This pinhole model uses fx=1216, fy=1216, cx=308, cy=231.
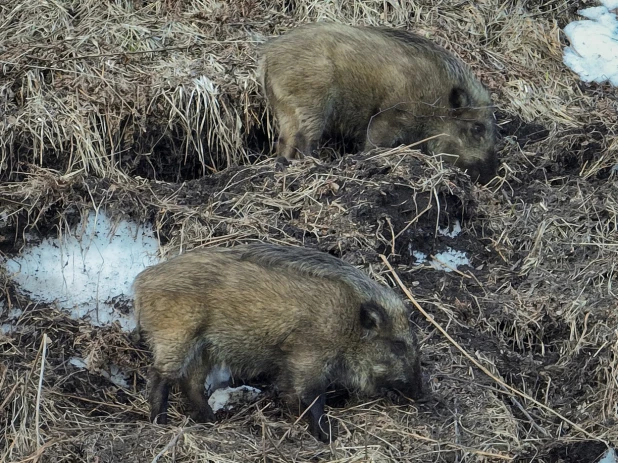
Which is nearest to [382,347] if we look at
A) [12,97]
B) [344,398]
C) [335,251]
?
[344,398]

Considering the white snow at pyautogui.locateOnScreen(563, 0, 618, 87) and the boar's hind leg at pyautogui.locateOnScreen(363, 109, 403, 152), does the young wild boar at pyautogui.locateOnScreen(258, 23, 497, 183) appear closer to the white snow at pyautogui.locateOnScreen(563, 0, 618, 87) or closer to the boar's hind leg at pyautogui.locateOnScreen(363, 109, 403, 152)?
the boar's hind leg at pyautogui.locateOnScreen(363, 109, 403, 152)

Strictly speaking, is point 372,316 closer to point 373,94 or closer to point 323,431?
point 323,431

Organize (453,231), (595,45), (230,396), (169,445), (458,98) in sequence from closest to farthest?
(169,445) → (230,396) → (453,231) → (458,98) → (595,45)

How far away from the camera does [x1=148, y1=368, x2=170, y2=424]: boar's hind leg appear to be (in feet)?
20.2

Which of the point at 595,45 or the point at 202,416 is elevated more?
the point at 595,45

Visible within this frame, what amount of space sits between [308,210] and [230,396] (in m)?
1.51

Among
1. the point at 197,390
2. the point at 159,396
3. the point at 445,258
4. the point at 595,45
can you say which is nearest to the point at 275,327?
the point at 197,390

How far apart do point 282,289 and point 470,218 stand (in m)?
2.07

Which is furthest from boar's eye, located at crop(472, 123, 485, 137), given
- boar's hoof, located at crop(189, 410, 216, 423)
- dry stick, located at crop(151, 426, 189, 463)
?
dry stick, located at crop(151, 426, 189, 463)

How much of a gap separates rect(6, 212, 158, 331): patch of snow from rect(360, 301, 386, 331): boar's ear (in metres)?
1.46

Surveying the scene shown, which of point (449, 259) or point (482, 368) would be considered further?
point (449, 259)

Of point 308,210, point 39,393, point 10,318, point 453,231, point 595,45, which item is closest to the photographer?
point 39,393

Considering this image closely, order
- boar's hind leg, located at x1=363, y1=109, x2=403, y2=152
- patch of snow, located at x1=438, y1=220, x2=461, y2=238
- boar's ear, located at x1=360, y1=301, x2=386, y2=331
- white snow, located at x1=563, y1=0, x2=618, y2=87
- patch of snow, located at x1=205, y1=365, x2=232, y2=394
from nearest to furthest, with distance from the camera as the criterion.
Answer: boar's ear, located at x1=360, y1=301, x2=386, y2=331
patch of snow, located at x1=205, y1=365, x2=232, y2=394
patch of snow, located at x1=438, y1=220, x2=461, y2=238
boar's hind leg, located at x1=363, y1=109, x2=403, y2=152
white snow, located at x1=563, y1=0, x2=618, y2=87

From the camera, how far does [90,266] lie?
7312mm
